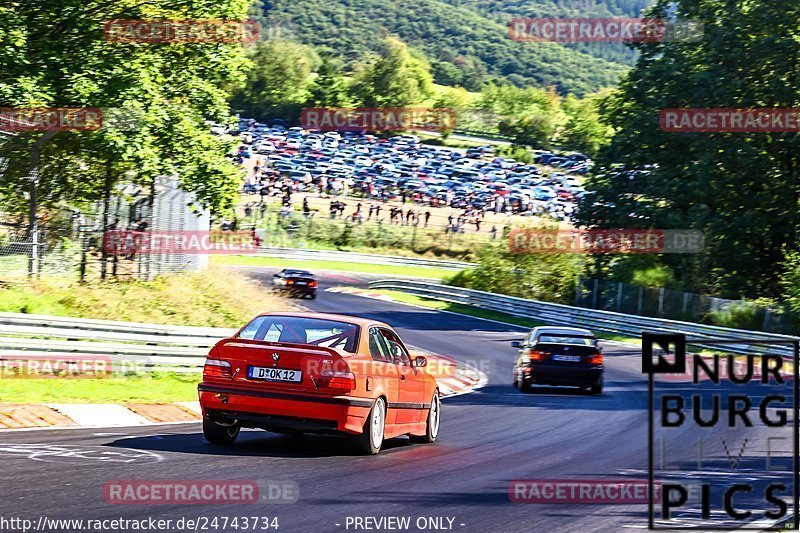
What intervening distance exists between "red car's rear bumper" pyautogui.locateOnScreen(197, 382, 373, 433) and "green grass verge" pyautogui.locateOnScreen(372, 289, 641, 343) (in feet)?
95.2

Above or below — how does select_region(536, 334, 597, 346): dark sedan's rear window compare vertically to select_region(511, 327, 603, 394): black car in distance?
above

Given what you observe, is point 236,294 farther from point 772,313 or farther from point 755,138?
point 755,138

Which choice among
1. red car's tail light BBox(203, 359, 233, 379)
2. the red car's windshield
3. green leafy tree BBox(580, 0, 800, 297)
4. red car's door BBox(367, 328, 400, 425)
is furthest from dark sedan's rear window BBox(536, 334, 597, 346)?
green leafy tree BBox(580, 0, 800, 297)

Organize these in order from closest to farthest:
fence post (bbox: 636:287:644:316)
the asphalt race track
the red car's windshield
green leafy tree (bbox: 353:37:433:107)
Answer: the asphalt race track → the red car's windshield → fence post (bbox: 636:287:644:316) → green leafy tree (bbox: 353:37:433:107)

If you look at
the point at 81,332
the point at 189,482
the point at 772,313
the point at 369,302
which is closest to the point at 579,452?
the point at 189,482

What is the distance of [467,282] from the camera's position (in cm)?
5256

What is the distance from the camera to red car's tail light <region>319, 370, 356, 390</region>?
35.3 ft

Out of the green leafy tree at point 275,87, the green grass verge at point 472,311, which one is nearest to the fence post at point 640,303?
the green grass verge at point 472,311

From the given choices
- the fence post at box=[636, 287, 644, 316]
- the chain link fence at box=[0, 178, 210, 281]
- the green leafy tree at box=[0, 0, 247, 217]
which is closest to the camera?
the chain link fence at box=[0, 178, 210, 281]

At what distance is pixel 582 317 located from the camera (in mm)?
41500

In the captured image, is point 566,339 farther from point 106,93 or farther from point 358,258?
point 358,258

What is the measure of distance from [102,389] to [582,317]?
28.1 metres

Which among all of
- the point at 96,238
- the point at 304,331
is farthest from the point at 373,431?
the point at 96,238

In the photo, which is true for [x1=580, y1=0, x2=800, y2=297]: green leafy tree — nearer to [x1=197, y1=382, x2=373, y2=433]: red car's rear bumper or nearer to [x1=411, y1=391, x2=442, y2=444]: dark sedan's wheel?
[x1=411, y1=391, x2=442, y2=444]: dark sedan's wheel
